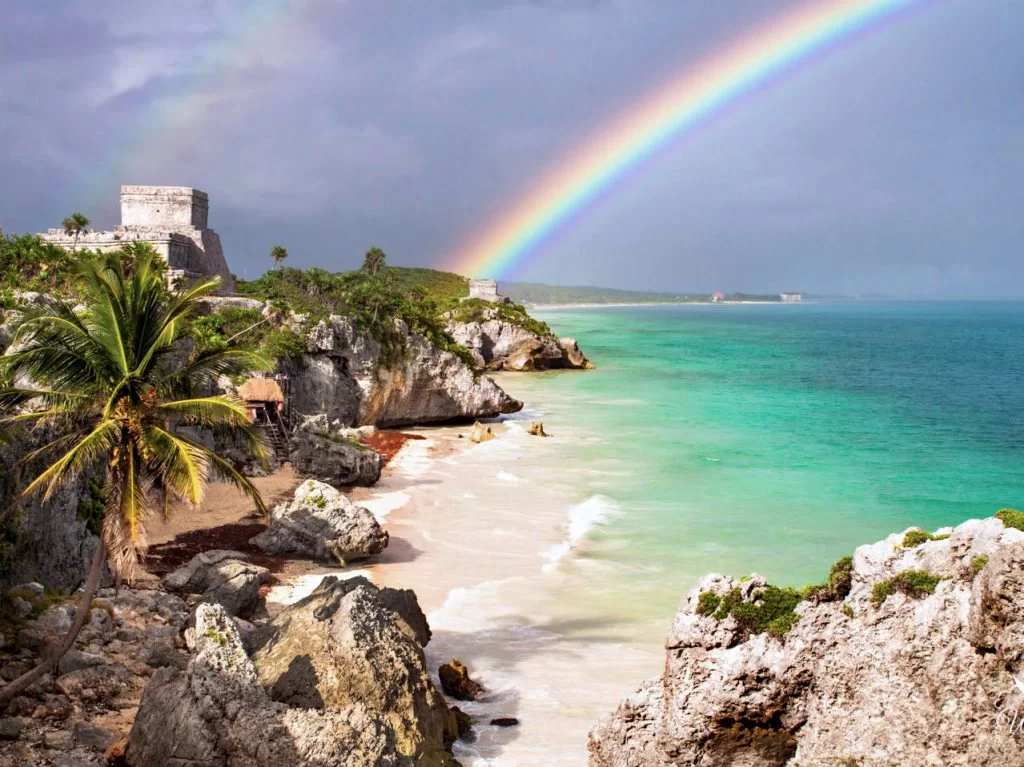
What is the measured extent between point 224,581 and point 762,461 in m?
28.7

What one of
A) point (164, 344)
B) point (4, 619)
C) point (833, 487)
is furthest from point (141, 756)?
point (833, 487)

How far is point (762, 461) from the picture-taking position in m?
40.4

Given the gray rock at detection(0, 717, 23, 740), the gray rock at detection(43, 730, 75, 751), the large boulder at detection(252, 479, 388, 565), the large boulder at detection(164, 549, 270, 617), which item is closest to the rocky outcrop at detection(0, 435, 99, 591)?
the large boulder at detection(164, 549, 270, 617)

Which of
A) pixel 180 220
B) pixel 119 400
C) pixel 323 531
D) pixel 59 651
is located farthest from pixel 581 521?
pixel 180 220

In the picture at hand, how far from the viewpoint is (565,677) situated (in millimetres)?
15672

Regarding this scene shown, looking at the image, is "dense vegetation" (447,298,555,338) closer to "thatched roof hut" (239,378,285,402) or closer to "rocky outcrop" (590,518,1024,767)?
"thatched roof hut" (239,378,285,402)

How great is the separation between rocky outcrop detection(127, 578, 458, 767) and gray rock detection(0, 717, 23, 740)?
136 cm

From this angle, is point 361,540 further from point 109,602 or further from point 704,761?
point 704,761

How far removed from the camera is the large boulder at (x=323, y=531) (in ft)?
70.9

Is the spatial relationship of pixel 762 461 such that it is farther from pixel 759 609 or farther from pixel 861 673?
pixel 861 673

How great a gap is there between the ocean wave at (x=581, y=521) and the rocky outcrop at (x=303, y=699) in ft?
33.4

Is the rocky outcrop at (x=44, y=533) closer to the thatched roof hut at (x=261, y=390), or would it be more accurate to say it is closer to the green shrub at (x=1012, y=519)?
the green shrub at (x=1012, y=519)

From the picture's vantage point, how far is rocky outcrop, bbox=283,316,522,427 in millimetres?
37562

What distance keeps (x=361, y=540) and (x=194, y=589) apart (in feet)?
16.4
